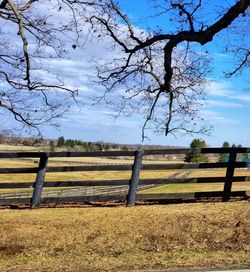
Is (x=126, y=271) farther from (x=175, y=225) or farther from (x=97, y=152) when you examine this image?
(x=97, y=152)

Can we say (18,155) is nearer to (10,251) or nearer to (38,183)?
(38,183)

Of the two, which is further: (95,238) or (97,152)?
(97,152)

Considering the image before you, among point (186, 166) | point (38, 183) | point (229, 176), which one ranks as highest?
point (186, 166)

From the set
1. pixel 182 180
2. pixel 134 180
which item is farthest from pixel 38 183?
pixel 182 180

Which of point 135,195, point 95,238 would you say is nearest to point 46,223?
point 95,238

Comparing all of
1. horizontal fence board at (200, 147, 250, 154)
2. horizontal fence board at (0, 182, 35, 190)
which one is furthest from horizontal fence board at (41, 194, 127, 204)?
horizontal fence board at (200, 147, 250, 154)

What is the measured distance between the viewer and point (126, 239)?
29.6 feet

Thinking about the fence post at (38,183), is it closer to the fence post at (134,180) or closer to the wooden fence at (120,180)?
the wooden fence at (120,180)

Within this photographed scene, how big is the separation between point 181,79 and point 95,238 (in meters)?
6.29

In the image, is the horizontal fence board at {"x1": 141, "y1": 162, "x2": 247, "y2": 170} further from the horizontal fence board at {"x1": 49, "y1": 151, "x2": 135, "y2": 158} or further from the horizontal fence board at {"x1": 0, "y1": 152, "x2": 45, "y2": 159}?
the horizontal fence board at {"x1": 0, "y1": 152, "x2": 45, "y2": 159}

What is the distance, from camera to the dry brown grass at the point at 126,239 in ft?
25.4

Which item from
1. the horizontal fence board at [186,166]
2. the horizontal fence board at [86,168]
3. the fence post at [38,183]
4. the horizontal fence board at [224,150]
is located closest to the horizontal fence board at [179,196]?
the horizontal fence board at [186,166]

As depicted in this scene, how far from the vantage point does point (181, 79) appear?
45.8ft

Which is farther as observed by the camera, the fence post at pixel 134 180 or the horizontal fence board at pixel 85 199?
the horizontal fence board at pixel 85 199
